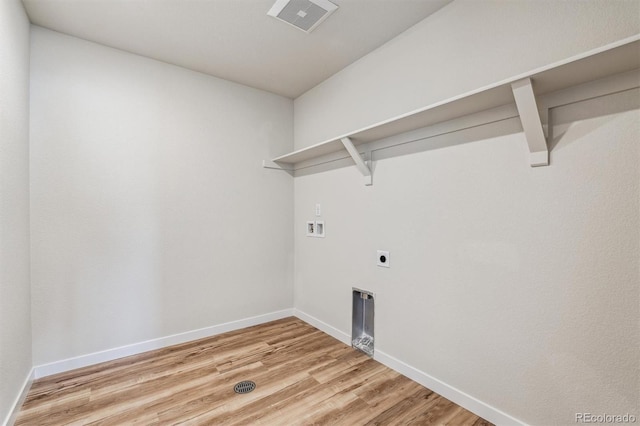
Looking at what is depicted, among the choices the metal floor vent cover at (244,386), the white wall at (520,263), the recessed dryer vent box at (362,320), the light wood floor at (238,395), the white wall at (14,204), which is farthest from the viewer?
the recessed dryer vent box at (362,320)

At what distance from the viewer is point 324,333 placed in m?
3.01

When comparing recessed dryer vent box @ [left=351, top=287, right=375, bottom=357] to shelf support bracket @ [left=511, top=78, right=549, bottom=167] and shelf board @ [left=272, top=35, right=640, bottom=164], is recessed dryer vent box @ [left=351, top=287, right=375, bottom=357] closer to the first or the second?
shelf board @ [left=272, top=35, right=640, bottom=164]

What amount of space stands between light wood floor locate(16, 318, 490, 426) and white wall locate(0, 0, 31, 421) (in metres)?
0.34

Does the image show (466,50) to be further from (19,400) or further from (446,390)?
(19,400)

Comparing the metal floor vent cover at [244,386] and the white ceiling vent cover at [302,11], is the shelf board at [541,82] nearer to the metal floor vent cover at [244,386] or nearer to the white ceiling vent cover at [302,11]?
the white ceiling vent cover at [302,11]

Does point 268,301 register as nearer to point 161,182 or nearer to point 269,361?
point 269,361

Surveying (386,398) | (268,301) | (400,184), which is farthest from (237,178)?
(386,398)

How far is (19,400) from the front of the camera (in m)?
1.82

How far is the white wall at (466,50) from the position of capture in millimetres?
1376

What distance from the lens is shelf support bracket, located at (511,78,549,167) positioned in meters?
1.36

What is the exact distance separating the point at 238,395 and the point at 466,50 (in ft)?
8.91

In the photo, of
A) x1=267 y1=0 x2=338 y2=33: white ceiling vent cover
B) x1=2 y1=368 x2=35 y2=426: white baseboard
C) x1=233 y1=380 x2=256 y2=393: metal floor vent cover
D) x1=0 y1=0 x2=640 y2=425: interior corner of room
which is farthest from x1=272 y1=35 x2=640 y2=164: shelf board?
x1=2 y1=368 x2=35 y2=426: white baseboard

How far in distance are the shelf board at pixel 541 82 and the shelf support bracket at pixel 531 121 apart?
1.8 inches

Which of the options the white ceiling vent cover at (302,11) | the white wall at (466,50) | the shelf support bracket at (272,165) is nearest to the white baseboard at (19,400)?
the shelf support bracket at (272,165)
